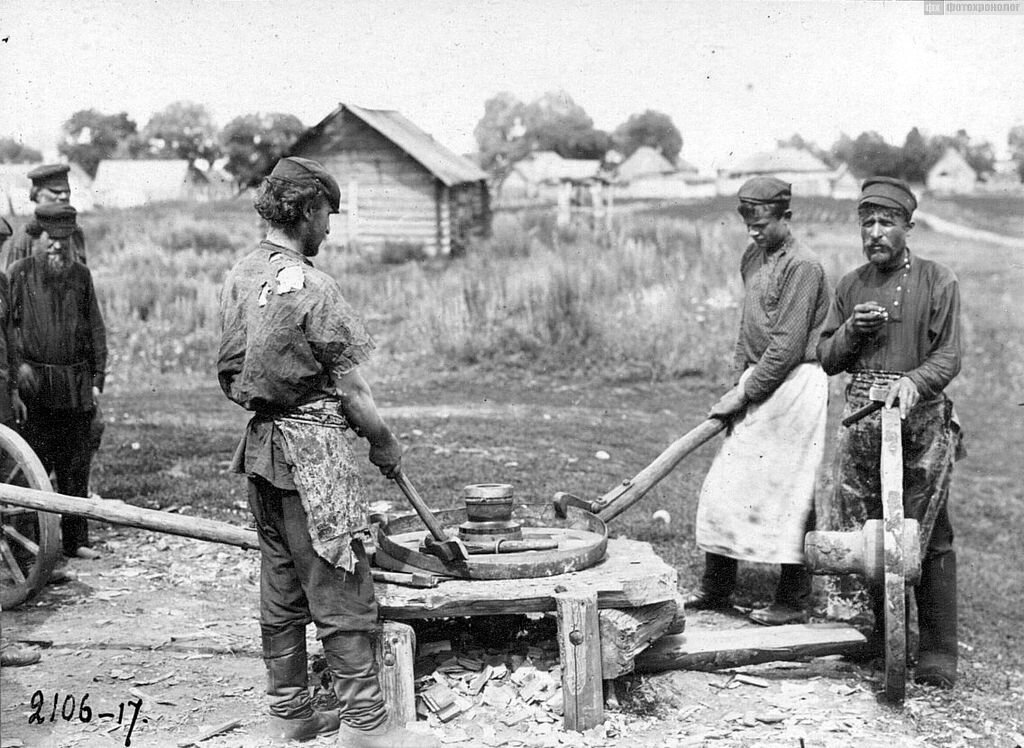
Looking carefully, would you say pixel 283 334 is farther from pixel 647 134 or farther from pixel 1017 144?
pixel 647 134

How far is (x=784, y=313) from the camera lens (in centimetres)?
554

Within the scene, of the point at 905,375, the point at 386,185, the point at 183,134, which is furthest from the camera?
the point at 183,134

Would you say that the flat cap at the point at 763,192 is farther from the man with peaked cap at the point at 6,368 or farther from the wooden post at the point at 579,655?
the man with peaked cap at the point at 6,368

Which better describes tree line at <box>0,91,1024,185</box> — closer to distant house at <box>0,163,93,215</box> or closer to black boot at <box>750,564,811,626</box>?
distant house at <box>0,163,93,215</box>

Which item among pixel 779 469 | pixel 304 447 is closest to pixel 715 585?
pixel 779 469

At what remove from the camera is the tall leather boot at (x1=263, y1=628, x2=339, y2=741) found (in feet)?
14.1

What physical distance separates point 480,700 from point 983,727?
2.24 m

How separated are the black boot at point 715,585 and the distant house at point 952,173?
145 feet

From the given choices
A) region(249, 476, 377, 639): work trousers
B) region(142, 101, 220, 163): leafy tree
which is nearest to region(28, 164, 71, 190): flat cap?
region(249, 476, 377, 639): work trousers

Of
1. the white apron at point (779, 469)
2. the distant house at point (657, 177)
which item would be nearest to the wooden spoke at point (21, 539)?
the white apron at point (779, 469)

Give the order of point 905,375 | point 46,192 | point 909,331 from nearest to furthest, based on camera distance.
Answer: point 905,375
point 909,331
point 46,192

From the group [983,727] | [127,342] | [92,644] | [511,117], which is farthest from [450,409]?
[511,117]

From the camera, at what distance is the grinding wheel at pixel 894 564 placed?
175 inches

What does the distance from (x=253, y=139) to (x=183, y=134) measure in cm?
226
